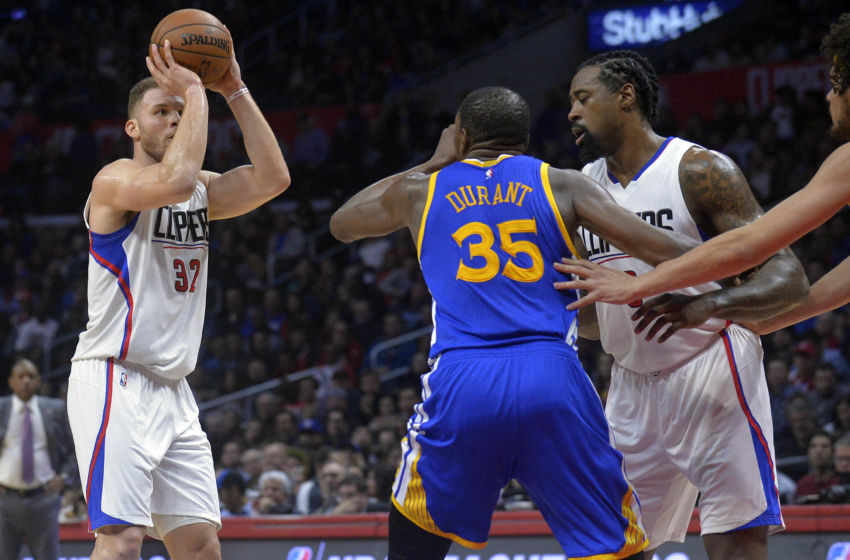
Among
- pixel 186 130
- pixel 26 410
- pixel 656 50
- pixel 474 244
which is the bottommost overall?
pixel 26 410

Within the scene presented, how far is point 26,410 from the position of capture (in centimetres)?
812

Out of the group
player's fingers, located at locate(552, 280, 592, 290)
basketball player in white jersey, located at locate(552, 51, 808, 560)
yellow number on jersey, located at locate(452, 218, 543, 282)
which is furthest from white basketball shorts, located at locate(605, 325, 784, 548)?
yellow number on jersey, located at locate(452, 218, 543, 282)

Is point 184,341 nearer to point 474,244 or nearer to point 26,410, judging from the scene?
point 474,244

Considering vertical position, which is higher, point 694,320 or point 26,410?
point 694,320

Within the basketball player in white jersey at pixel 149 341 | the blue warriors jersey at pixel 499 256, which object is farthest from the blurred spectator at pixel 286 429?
the blue warriors jersey at pixel 499 256

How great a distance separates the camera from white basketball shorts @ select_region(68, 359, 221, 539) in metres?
3.74

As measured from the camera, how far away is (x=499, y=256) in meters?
3.24

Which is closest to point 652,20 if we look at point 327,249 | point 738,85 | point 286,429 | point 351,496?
point 738,85

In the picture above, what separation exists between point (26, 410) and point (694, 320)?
251 inches

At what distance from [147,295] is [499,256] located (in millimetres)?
1556

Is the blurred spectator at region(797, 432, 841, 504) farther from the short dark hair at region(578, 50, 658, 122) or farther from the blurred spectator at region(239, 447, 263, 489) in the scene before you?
→ the blurred spectator at region(239, 447, 263, 489)

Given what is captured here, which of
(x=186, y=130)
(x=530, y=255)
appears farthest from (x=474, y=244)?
(x=186, y=130)

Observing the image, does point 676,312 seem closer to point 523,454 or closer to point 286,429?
point 523,454

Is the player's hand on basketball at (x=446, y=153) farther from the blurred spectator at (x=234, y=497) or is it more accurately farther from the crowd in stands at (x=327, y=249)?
the blurred spectator at (x=234, y=497)
